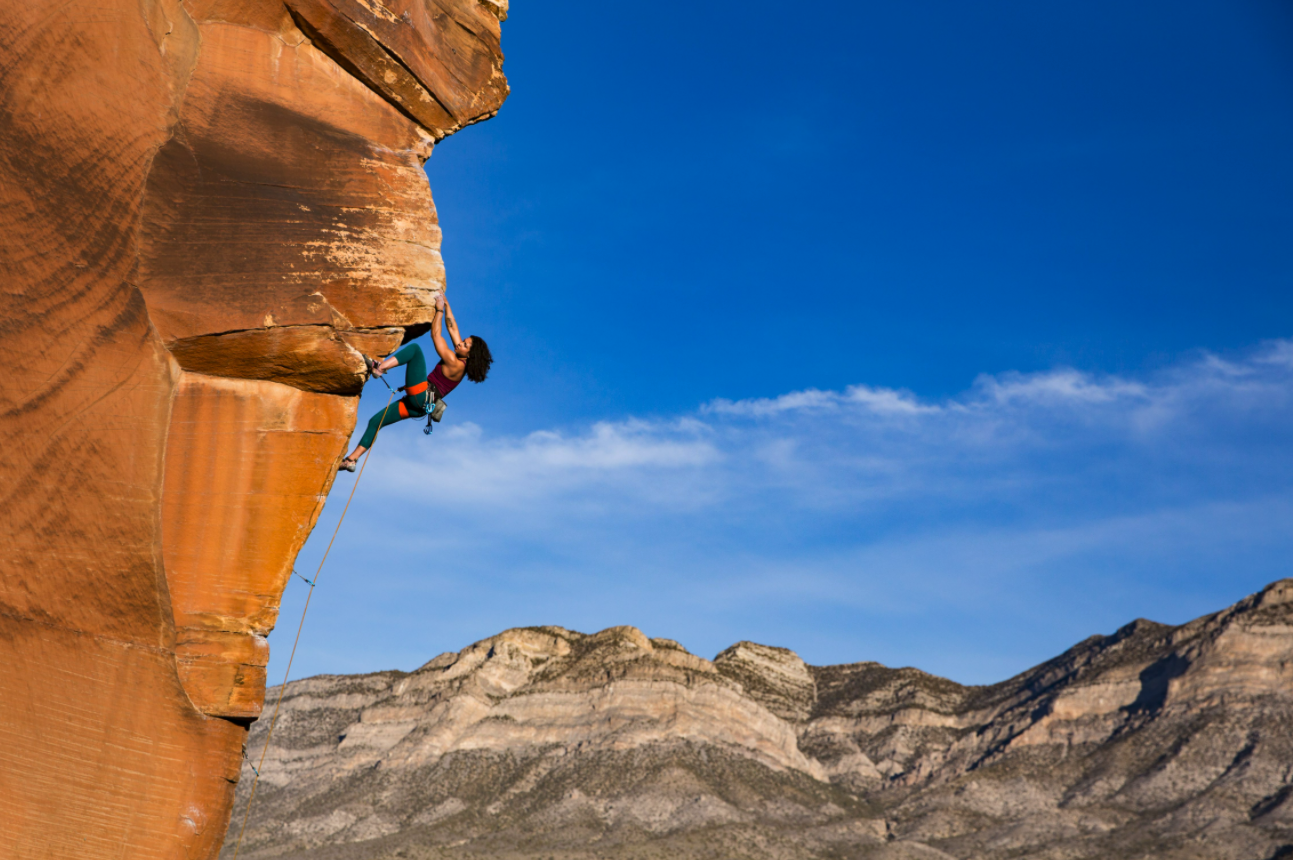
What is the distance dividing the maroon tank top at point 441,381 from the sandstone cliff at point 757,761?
6816cm

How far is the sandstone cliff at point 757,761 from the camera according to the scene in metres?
77.7

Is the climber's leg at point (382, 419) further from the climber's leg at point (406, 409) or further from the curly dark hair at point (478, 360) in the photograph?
the curly dark hair at point (478, 360)

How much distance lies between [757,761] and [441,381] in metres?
90.5

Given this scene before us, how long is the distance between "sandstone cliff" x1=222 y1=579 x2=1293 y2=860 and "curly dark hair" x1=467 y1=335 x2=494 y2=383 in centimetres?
6839

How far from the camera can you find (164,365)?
8.07 metres

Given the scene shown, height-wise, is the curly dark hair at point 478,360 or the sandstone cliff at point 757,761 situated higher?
the sandstone cliff at point 757,761

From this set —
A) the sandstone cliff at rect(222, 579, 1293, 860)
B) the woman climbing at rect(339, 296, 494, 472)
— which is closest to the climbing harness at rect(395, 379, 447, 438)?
the woman climbing at rect(339, 296, 494, 472)

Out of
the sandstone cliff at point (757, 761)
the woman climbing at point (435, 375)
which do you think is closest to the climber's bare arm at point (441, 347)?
the woman climbing at point (435, 375)

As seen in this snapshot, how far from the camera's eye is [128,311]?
7957 millimetres

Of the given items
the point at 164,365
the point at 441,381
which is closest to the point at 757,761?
the point at 441,381

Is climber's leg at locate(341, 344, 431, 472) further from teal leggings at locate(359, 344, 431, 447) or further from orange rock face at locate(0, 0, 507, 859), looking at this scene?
orange rock face at locate(0, 0, 507, 859)

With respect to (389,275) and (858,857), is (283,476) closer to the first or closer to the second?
(389,275)

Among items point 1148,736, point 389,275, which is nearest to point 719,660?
point 1148,736

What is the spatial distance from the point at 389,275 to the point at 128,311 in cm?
202
